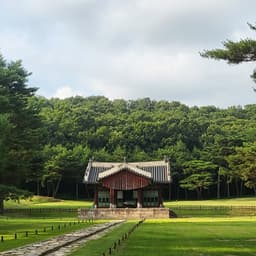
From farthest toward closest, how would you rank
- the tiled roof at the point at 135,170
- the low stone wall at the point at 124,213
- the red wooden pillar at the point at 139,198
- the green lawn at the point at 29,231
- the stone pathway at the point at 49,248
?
the red wooden pillar at the point at 139,198 → the tiled roof at the point at 135,170 → the low stone wall at the point at 124,213 → the green lawn at the point at 29,231 → the stone pathway at the point at 49,248

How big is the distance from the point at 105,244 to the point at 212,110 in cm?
10835

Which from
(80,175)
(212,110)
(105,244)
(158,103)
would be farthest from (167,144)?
(105,244)

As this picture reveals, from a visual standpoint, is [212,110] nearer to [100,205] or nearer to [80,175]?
[80,175]

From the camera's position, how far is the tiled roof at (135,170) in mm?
47688

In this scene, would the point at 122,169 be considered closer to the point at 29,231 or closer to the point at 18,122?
the point at 18,122

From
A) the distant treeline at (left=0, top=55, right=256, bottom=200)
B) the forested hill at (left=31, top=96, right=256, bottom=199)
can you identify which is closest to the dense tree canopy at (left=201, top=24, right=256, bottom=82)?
the distant treeline at (left=0, top=55, right=256, bottom=200)

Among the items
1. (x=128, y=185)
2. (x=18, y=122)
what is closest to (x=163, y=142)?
(x=128, y=185)

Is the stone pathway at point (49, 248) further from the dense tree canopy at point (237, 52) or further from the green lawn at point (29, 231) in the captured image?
the dense tree canopy at point (237, 52)

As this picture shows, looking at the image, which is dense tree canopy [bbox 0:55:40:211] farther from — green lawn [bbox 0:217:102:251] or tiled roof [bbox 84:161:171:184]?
green lawn [bbox 0:217:102:251]

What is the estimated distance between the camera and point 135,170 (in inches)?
1868

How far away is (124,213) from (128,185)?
3.82m

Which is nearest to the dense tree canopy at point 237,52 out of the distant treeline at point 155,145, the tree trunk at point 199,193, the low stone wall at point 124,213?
the low stone wall at point 124,213

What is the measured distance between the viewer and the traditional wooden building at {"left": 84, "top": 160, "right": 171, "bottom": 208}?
4778cm

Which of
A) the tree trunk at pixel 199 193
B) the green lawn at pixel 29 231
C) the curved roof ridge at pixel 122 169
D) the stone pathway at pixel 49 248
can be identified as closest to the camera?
the stone pathway at pixel 49 248
